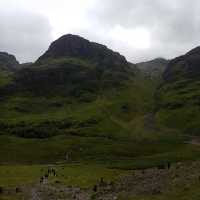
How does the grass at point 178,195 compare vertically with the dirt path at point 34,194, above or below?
above

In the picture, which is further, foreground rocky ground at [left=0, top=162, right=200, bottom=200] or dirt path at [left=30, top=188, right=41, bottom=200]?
dirt path at [left=30, top=188, right=41, bottom=200]

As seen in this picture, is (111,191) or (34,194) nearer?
(111,191)

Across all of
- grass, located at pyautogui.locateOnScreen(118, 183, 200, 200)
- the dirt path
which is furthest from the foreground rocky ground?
grass, located at pyautogui.locateOnScreen(118, 183, 200, 200)

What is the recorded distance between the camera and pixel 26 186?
79625 mm

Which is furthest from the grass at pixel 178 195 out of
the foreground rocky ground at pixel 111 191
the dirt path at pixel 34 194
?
the dirt path at pixel 34 194

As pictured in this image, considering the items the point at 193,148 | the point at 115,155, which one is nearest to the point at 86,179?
the point at 115,155

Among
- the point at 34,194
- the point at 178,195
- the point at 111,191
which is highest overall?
the point at 178,195

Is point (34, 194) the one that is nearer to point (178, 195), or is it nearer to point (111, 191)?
point (111, 191)

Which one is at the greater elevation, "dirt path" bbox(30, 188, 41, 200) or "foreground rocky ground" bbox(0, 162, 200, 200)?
"foreground rocky ground" bbox(0, 162, 200, 200)

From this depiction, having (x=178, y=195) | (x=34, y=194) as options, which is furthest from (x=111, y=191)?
(x=178, y=195)

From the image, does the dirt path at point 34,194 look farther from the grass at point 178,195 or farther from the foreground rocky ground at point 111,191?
the grass at point 178,195

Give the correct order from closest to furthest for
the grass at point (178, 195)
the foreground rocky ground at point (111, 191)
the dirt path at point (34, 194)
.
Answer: the grass at point (178, 195) → the foreground rocky ground at point (111, 191) → the dirt path at point (34, 194)

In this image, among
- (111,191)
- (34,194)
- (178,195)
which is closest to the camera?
(178,195)

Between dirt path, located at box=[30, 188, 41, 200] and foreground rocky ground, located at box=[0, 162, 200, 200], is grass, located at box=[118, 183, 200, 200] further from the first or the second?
dirt path, located at box=[30, 188, 41, 200]
